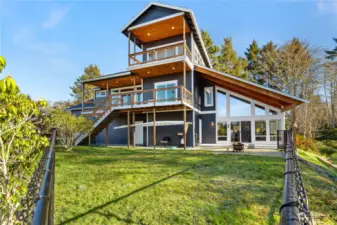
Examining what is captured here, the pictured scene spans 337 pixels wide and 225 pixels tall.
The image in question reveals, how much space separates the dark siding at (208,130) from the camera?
49.5 feet

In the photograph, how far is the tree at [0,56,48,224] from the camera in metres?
2.22

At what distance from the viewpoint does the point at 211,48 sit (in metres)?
31.8

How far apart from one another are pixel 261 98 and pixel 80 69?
42916 millimetres

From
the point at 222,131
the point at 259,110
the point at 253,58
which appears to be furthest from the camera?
the point at 253,58

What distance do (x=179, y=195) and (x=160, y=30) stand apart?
1321cm

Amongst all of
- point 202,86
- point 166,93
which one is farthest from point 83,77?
point 202,86

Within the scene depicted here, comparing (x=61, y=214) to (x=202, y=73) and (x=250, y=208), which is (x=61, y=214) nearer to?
(x=250, y=208)

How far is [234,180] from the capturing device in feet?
17.4

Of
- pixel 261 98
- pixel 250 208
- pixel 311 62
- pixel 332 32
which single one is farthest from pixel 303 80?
pixel 250 208

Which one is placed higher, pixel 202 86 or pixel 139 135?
pixel 202 86

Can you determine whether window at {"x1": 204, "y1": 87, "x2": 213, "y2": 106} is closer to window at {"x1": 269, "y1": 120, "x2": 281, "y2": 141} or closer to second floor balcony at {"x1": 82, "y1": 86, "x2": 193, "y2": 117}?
second floor balcony at {"x1": 82, "y1": 86, "x2": 193, "y2": 117}

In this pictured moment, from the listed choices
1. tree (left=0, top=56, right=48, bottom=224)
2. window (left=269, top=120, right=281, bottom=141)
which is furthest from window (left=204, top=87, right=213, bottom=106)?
tree (left=0, top=56, right=48, bottom=224)

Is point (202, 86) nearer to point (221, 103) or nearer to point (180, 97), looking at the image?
point (221, 103)

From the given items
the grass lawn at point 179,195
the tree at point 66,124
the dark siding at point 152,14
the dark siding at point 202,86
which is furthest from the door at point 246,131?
the tree at point 66,124
